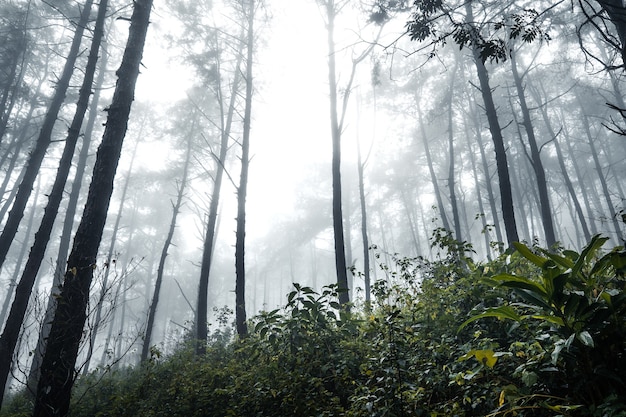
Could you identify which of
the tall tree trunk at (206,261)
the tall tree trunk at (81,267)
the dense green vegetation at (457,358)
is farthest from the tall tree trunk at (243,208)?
the tall tree trunk at (81,267)

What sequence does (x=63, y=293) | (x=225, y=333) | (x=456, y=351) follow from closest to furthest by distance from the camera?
1. (x=456, y=351)
2. (x=63, y=293)
3. (x=225, y=333)

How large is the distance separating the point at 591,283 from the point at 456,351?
1.52m

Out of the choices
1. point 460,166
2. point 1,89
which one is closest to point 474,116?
point 460,166

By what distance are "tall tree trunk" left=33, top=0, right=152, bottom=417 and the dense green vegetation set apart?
129 centimetres

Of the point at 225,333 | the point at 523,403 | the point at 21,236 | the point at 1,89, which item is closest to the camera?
the point at 523,403

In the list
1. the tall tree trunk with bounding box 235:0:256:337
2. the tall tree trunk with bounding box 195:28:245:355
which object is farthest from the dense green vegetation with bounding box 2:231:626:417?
the tall tree trunk with bounding box 195:28:245:355

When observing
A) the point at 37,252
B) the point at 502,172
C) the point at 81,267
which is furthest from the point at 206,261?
the point at 502,172

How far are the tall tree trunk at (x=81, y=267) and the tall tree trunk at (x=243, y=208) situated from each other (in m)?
4.85

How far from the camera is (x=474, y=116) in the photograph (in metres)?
19.0

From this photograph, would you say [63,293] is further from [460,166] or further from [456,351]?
[460,166]

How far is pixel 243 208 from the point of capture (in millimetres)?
10477

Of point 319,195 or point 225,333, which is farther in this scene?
point 319,195

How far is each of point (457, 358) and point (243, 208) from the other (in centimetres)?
835

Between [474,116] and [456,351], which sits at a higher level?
[474,116]
